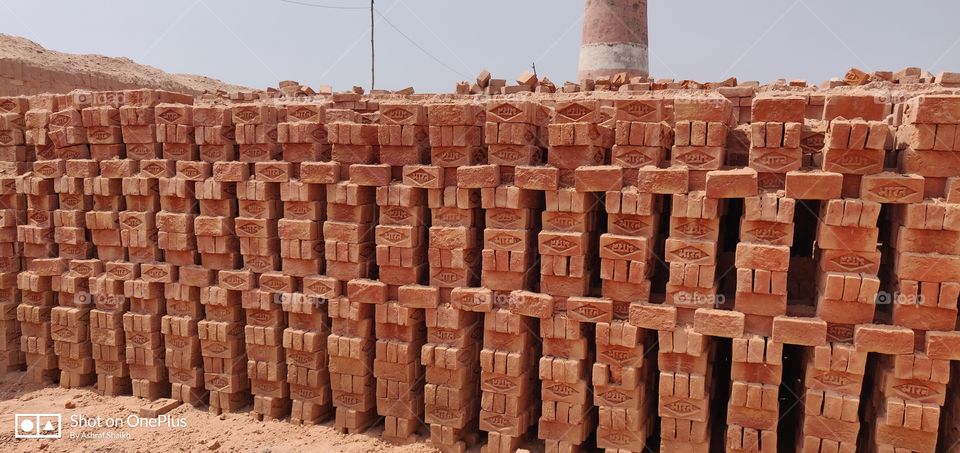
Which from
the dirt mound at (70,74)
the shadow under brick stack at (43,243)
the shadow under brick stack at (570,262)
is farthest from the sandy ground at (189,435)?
the dirt mound at (70,74)

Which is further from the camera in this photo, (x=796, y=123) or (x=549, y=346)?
(x=549, y=346)

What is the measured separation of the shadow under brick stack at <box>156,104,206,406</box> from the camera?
20.8ft

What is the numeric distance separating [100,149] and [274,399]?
325 cm

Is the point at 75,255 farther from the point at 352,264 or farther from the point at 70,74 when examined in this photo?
the point at 70,74

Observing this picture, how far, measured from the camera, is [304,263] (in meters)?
6.01

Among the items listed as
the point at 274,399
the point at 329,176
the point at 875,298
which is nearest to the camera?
the point at 875,298

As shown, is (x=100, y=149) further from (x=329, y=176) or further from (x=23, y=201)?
(x=329, y=176)

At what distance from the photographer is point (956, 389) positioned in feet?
15.8

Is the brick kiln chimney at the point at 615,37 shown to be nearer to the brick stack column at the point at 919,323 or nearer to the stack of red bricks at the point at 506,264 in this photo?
the stack of red bricks at the point at 506,264

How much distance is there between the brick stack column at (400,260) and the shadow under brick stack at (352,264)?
0.14m

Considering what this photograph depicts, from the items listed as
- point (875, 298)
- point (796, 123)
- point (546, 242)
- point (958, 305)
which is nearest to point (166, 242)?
point (546, 242)

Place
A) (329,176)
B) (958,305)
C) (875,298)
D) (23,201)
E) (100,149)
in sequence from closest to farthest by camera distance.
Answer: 1. (875,298)
2. (958,305)
3. (329,176)
4. (100,149)
5. (23,201)

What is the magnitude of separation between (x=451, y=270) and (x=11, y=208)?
5399 millimetres

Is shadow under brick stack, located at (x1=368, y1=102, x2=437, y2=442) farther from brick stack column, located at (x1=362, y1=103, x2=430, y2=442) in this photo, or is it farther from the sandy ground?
the sandy ground
